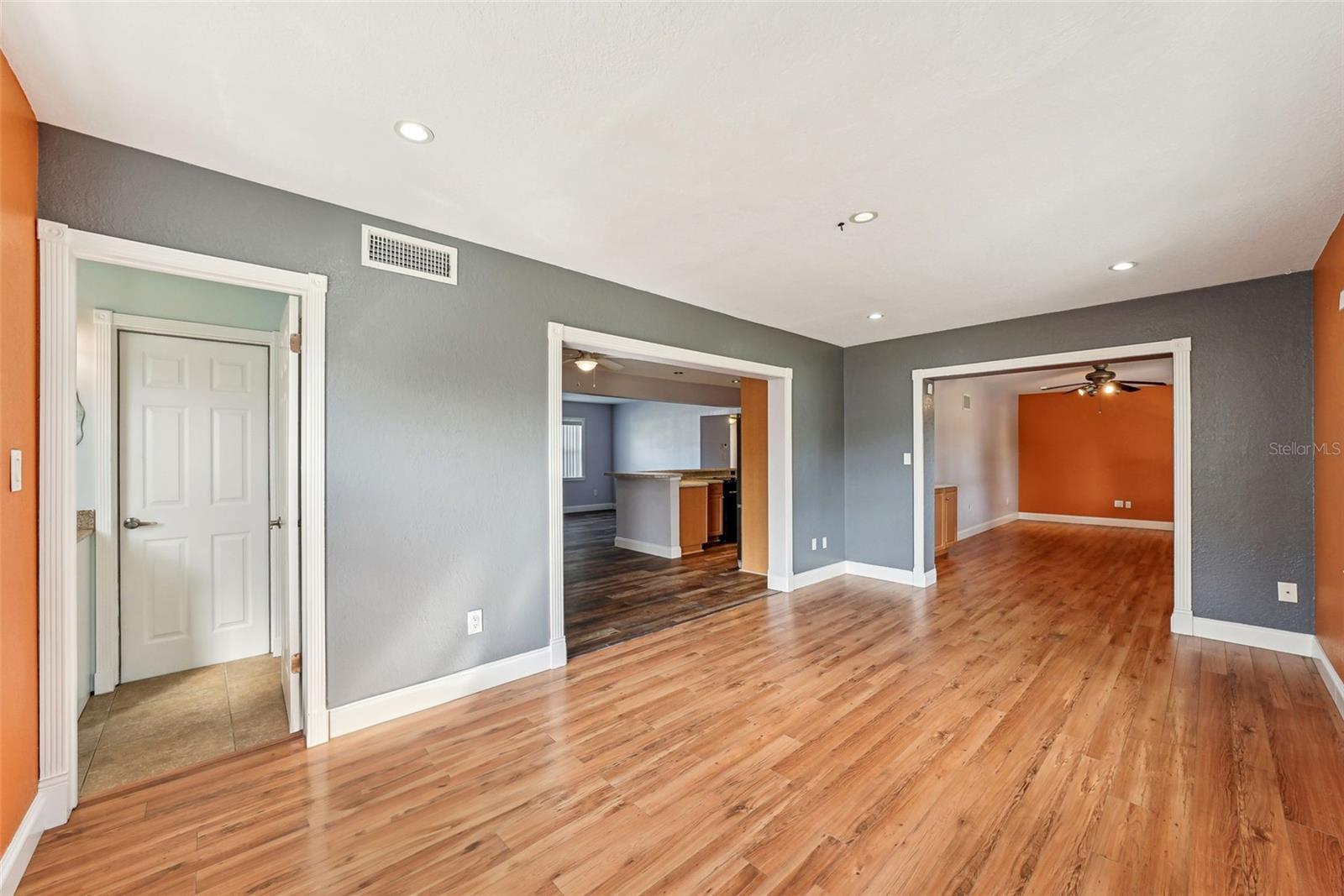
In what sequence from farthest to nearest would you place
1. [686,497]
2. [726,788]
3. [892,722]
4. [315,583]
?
[686,497], [892,722], [315,583], [726,788]

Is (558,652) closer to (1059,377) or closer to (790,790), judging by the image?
(790,790)

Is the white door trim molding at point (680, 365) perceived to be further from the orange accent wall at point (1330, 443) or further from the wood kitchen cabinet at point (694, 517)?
the orange accent wall at point (1330, 443)

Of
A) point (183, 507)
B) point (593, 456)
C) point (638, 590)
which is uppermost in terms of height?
point (593, 456)

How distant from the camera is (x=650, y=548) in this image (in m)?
6.75

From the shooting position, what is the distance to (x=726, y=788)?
2.03 metres

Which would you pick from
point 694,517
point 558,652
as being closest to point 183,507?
point 558,652

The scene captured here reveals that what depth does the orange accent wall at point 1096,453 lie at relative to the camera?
837 centimetres

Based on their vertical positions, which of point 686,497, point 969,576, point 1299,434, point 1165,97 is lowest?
point 969,576

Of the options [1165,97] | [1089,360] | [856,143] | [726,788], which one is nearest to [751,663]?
[726,788]

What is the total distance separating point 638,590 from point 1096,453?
339 inches

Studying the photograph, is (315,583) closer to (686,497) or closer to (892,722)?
(892,722)

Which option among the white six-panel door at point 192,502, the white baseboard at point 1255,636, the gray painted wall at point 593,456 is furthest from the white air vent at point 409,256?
the gray painted wall at point 593,456

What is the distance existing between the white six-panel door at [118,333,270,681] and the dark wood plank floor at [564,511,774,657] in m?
2.11

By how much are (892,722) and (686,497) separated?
4.20m
